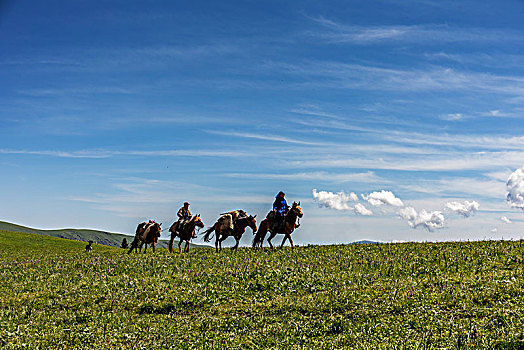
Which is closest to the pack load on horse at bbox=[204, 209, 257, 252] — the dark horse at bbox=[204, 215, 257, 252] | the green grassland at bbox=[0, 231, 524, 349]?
the dark horse at bbox=[204, 215, 257, 252]

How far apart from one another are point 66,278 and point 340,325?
1549 cm

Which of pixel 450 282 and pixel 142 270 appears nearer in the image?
pixel 450 282

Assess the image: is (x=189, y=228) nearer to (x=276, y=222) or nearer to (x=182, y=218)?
(x=182, y=218)

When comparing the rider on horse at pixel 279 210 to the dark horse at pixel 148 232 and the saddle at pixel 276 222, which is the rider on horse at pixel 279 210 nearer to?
the saddle at pixel 276 222

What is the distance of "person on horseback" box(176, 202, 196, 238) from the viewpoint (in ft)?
114

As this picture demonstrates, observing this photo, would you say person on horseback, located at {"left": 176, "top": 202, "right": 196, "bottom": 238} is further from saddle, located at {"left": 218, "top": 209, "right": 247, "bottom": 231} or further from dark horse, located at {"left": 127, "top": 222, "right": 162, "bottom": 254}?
dark horse, located at {"left": 127, "top": 222, "right": 162, "bottom": 254}

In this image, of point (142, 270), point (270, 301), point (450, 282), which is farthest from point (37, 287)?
point (450, 282)

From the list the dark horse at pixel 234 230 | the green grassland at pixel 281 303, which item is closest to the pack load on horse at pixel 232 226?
the dark horse at pixel 234 230

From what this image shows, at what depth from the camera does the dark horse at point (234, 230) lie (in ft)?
107

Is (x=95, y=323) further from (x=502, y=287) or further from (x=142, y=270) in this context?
(x=502, y=287)

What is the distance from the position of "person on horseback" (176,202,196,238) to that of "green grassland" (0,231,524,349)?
35.1ft

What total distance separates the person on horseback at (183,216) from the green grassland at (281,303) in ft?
35.1

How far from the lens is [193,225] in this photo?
3431 centimetres

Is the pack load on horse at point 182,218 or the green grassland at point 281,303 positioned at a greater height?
the pack load on horse at point 182,218
